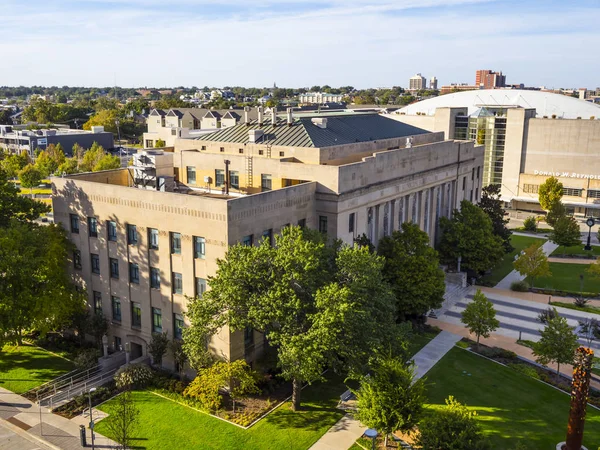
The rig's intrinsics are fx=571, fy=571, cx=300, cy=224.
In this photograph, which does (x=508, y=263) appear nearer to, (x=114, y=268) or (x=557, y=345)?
(x=557, y=345)

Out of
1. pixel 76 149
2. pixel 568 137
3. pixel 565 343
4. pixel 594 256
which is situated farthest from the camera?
pixel 76 149

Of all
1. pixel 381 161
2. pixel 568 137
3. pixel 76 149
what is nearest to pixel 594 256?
pixel 568 137

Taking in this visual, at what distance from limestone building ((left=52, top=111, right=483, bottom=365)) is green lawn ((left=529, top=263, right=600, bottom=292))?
15674 mm

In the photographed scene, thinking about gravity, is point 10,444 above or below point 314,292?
below

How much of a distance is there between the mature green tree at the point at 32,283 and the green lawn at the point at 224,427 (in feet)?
29.7

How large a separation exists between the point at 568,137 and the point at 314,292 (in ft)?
284

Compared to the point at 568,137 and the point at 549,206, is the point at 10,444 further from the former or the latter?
the point at 568,137

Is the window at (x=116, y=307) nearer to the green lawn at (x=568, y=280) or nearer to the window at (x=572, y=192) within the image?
the green lawn at (x=568, y=280)

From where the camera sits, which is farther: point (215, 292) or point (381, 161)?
point (381, 161)

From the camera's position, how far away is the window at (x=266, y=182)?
5281 centimetres

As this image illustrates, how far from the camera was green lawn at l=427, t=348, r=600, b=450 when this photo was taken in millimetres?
34906

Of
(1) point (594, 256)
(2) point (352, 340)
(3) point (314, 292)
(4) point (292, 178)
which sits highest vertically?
(4) point (292, 178)

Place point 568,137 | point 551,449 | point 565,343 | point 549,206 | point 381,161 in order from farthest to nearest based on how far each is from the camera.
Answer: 1. point 568,137
2. point 549,206
3. point 381,161
4. point 565,343
5. point 551,449

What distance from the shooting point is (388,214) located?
5875 centimetres
